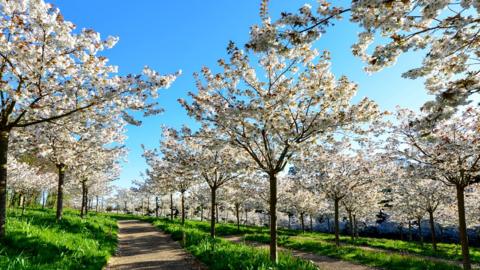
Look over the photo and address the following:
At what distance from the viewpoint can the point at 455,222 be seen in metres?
36.3

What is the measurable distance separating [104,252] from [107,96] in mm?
5345

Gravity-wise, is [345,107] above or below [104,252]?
above

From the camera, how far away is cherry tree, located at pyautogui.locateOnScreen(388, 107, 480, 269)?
37.5 ft

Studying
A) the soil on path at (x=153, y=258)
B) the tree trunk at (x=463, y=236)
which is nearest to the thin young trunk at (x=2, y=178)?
the soil on path at (x=153, y=258)

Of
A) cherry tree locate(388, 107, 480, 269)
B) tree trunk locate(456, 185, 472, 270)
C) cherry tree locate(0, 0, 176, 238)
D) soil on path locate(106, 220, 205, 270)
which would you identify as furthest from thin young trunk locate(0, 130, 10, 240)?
tree trunk locate(456, 185, 472, 270)

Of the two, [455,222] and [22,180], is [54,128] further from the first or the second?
[455,222]

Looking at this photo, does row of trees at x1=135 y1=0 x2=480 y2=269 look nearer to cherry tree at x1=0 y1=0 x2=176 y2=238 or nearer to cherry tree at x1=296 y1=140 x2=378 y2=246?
cherry tree at x1=0 y1=0 x2=176 y2=238

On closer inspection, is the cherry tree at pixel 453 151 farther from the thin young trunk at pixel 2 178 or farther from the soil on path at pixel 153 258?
the thin young trunk at pixel 2 178

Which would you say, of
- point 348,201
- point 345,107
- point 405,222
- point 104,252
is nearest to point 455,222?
point 405,222

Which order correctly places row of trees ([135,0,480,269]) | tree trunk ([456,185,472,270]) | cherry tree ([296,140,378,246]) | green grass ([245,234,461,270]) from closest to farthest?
row of trees ([135,0,480,269]) → tree trunk ([456,185,472,270]) → green grass ([245,234,461,270]) → cherry tree ([296,140,378,246])

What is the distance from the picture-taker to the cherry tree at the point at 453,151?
11430 millimetres

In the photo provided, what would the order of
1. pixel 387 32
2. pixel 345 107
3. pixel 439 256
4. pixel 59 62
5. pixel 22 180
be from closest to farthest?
pixel 387 32, pixel 59 62, pixel 345 107, pixel 439 256, pixel 22 180

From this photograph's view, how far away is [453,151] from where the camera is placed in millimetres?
11344

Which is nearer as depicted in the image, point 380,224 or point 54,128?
point 54,128
